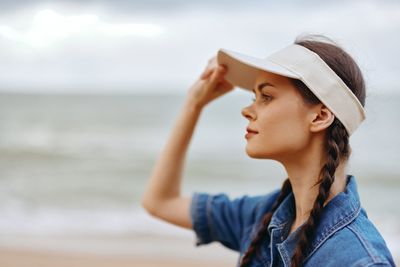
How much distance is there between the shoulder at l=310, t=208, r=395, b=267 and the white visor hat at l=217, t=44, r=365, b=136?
0.31 metres

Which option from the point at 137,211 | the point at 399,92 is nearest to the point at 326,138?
the point at 137,211

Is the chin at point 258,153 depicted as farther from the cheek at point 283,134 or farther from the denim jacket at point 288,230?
the denim jacket at point 288,230

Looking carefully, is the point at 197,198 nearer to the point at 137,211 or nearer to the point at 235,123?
the point at 137,211

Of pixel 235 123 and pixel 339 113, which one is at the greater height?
pixel 235 123

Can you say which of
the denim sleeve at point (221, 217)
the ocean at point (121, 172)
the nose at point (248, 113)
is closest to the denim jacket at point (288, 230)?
the denim sleeve at point (221, 217)

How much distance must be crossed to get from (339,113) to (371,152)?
493 inches

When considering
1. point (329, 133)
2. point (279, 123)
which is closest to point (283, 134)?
point (279, 123)

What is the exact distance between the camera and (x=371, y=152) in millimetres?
13984

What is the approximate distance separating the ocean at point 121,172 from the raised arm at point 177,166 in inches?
26.9

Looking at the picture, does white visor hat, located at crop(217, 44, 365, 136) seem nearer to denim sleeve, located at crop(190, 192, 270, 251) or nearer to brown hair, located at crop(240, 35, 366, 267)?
brown hair, located at crop(240, 35, 366, 267)

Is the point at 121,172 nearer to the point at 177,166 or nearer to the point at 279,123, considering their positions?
the point at 177,166

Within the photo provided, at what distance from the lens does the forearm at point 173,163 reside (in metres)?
2.62

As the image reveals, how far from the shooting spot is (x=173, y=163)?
8.67 feet

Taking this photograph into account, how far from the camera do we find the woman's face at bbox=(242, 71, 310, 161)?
75.1 inches
